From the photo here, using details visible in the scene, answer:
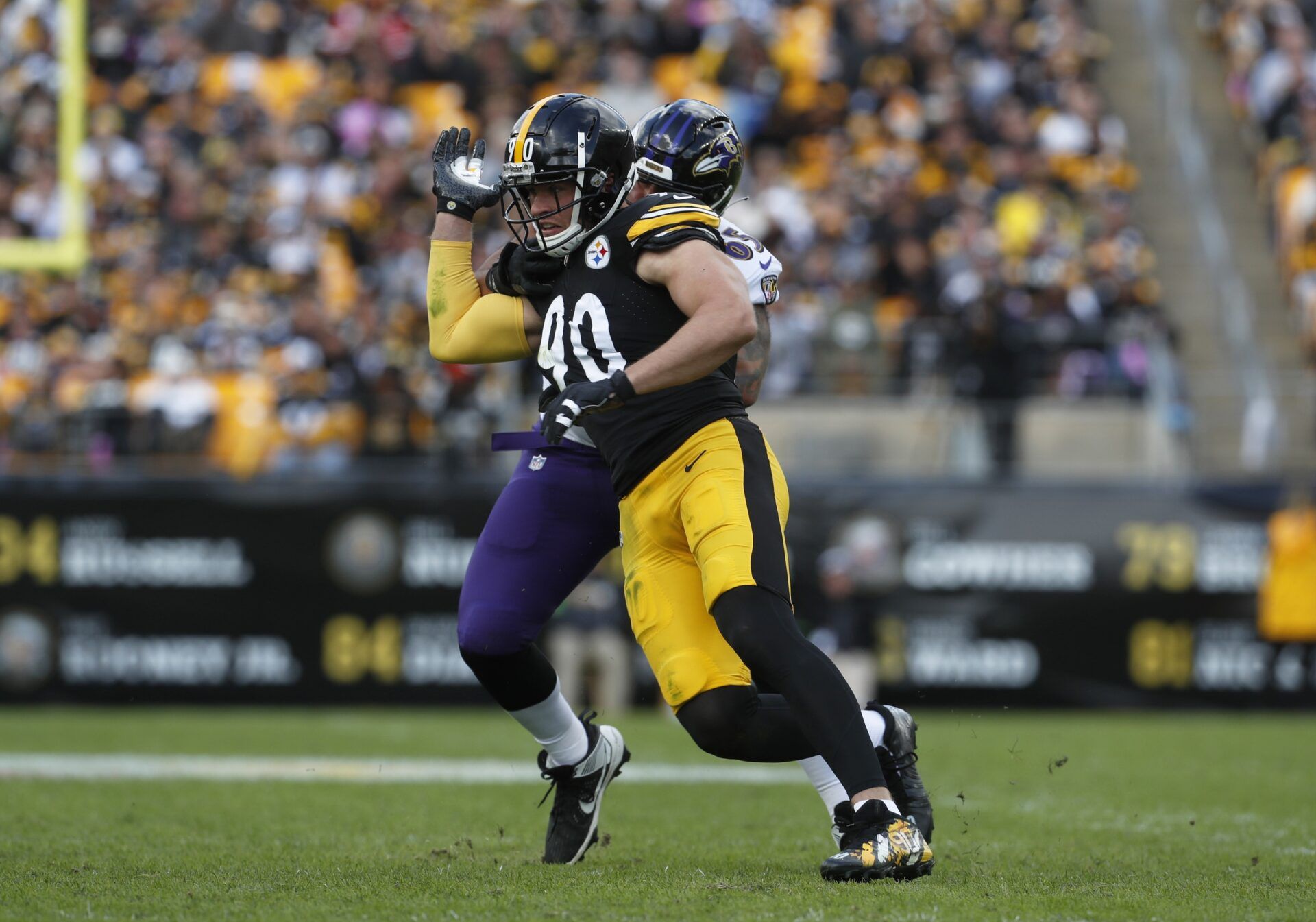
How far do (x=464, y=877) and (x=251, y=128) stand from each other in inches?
443

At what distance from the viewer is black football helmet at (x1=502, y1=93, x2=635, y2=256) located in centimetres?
446

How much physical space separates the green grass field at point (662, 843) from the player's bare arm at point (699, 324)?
1.21 meters

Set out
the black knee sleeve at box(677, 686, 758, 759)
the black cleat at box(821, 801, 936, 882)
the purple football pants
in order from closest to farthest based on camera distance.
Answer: the black cleat at box(821, 801, 936, 882), the black knee sleeve at box(677, 686, 758, 759), the purple football pants

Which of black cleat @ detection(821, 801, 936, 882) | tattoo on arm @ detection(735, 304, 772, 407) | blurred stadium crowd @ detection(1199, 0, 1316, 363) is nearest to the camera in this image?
black cleat @ detection(821, 801, 936, 882)

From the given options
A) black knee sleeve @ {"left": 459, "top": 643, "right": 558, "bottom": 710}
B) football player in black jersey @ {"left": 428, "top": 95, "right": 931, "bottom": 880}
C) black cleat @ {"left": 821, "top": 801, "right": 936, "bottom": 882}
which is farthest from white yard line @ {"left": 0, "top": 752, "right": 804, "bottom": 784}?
black cleat @ {"left": 821, "top": 801, "right": 936, "bottom": 882}

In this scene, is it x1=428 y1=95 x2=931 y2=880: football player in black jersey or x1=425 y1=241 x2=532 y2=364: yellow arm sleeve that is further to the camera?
x1=425 y1=241 x2=532 y2=364: yellow arm sleeve

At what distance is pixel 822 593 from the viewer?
39.0 feet

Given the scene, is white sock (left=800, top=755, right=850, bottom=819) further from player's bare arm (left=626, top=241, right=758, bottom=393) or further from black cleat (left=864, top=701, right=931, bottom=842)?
player's bare arm (left=626, top=241, right=758, bottom=393)

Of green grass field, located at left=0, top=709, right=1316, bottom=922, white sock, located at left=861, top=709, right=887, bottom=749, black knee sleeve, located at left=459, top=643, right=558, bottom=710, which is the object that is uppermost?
black knee sleeve, located at left=459, top=643, right=558, bottom=710

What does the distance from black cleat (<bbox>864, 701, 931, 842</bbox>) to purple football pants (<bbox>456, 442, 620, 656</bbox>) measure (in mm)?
880

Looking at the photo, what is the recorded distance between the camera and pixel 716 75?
15.1 metres

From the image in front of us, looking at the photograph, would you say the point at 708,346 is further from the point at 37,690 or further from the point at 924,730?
the point at 37,690

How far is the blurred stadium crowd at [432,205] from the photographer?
38.5 feet

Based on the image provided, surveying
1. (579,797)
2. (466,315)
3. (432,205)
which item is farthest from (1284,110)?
(579,797)
